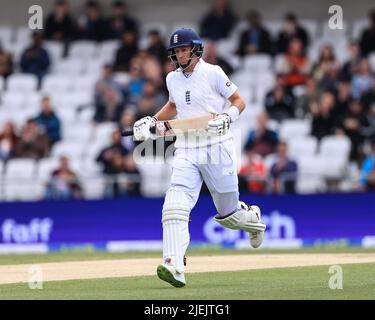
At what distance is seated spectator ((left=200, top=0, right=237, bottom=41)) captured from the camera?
2292cm

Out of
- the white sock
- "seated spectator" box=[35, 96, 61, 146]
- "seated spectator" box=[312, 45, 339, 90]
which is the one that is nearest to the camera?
the white sock

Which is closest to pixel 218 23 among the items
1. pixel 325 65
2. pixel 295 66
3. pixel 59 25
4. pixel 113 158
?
pixel 295 66

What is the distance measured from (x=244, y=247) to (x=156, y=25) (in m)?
7.24

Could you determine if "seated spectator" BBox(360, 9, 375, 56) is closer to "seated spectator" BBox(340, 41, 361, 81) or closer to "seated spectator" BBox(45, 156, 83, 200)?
"seated spectator" BBox(340, 41, 361, 81)

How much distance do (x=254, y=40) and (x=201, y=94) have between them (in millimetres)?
10915

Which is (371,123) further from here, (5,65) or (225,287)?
(225,287)

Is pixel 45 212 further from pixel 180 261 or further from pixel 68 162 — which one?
pixel 180 261

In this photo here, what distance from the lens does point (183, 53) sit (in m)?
11.4

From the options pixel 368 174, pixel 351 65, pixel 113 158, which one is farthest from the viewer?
pixel 351 65

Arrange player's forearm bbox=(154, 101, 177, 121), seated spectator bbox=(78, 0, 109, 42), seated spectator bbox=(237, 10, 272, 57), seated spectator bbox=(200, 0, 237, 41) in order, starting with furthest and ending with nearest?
seated spectator bbox=(78, 0, 109, 42)
seated spectator bbox=(200, 0, 237, 41)
seated spectator bbox=(237, 10, 272, 57)
player's forearm bbox=(154, 101, 177, 121)

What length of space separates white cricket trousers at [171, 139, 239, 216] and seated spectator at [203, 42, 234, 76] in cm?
954

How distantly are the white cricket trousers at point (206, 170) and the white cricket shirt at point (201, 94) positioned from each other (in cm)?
8

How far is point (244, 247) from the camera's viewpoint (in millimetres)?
18344

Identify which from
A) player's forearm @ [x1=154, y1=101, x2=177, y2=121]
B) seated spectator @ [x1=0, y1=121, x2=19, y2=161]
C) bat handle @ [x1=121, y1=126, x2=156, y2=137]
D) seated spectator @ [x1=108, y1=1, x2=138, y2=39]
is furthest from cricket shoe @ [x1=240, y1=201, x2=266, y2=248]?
seated spectator @ [x1=108, y1=1, x2=138, y2=39]
